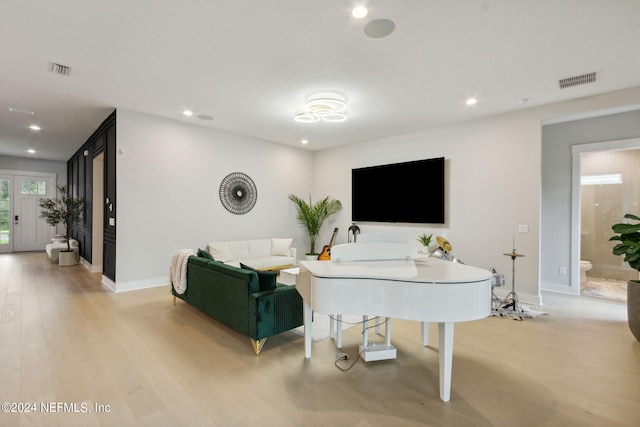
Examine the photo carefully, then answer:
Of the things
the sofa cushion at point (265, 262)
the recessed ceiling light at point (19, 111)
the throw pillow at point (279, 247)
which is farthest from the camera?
the throw pillow at point (279, 247)

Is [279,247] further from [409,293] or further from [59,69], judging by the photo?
[409,293]

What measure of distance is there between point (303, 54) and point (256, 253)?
416cm

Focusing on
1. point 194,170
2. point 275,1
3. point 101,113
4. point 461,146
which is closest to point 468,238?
point 461,146

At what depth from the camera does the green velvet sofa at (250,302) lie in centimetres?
283

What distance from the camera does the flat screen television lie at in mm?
5543

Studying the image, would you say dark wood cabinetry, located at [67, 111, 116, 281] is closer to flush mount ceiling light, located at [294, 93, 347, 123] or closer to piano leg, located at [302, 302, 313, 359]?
flush mount ceiling light, located at [294, 93, 347, 123]

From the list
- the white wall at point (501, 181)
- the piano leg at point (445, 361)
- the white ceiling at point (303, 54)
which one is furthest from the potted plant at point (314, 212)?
the piano leg at point (445, 361)

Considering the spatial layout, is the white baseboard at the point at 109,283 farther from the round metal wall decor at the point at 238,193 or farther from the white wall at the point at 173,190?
the round metal wall decor at the point at 238,193

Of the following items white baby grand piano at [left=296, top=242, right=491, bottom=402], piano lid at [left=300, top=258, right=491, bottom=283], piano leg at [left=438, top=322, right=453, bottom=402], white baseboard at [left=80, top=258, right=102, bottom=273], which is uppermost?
piano lid at [left=300, top=258, right=491, bottom=283]

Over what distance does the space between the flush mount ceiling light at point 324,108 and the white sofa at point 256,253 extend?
280 centimetres

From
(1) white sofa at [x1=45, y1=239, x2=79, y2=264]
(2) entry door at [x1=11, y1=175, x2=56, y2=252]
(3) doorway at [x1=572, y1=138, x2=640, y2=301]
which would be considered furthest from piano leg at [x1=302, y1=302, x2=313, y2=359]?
(2) entry door at [x1=11, y1=175, x2=56, y2=252]

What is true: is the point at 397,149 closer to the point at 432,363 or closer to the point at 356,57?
the point at 356,57

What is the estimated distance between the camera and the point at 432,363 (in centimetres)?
269

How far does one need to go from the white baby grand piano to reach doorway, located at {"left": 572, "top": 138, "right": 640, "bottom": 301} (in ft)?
14.4
